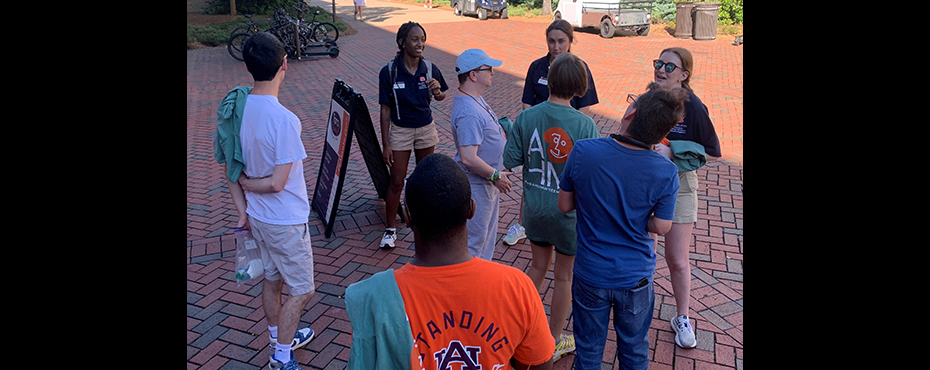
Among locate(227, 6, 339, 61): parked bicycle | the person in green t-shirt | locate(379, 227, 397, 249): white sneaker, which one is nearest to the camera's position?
the person in green t-shirt

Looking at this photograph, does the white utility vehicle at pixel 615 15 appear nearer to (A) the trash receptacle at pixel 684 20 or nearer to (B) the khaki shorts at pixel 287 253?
(A) the trash receptacle at pixel 684 20

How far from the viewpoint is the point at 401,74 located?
485cm

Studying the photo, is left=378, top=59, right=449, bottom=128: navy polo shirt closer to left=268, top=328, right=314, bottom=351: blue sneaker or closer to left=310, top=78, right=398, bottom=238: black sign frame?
left=310, top=78, right=398, bottom=238: black sign frame

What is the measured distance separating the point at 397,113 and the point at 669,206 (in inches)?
108

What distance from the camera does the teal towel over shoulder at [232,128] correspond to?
3109 mm

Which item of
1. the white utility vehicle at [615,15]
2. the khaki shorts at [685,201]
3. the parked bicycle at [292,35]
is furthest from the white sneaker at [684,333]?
the white utility vehicle at [615,15]

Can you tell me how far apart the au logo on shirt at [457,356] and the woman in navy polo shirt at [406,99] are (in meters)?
3.17

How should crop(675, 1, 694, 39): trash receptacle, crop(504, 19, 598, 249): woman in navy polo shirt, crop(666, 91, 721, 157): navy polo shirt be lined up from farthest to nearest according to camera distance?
crop(675, 1, 694, 39): trash receptacle, crop(504, 19, 598, 249): woman in navy polo shirt, crop(666, 91, 721, 157): navy polo shirt

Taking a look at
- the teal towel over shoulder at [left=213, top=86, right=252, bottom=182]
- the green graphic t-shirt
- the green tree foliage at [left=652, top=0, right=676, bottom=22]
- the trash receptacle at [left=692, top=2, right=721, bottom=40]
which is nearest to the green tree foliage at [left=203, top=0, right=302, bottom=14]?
the green tree foliage at [left=652, top=0, right=676, bottom=22]

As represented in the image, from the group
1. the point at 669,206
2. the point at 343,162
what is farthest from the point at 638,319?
→ the point at 343,162

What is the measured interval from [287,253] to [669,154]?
214 centimetres

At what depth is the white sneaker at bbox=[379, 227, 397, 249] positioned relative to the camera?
16.9 feet

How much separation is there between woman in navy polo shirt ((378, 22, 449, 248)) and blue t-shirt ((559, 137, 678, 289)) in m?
2.30

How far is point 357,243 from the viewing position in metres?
5.32
